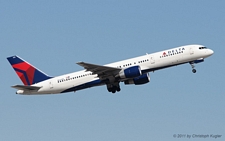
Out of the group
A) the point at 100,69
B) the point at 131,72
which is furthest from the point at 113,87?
the point at 131,72

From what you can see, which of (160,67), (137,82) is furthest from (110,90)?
(160,67)

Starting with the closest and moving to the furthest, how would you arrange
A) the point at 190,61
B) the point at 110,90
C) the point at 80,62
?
the point at 80,62
the point at 190,61
the point at 110,90

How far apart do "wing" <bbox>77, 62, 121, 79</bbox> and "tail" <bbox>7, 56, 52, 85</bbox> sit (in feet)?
28.1

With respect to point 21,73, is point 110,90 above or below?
below

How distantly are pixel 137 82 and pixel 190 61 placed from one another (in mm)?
8225

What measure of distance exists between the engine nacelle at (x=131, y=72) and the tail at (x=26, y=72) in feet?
38.8

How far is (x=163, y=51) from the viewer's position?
208 feet

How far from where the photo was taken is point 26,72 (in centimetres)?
7000

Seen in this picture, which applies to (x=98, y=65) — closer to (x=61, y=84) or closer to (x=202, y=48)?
(x=61, y=84)

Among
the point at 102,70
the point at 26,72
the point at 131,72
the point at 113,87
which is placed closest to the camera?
the point at 131,72

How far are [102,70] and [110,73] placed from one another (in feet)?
4.55

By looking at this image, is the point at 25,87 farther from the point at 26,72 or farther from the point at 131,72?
the point at 131,72

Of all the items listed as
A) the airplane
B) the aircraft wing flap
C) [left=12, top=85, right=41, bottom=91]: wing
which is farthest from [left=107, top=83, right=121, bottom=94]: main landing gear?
[left=12, top=85, right=41, bottom=91]: wing

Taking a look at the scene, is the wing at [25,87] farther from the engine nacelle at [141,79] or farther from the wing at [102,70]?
the engine nacelle at [141,79]
